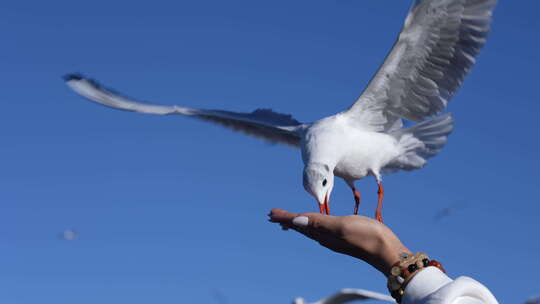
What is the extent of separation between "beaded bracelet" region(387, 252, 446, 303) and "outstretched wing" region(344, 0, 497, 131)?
161 inches

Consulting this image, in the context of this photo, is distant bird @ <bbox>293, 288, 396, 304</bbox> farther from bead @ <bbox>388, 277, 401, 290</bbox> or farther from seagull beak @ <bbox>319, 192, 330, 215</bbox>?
bead @ <bbox>388, 277, 401, 290</bbox>

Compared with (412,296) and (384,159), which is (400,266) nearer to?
(412,296)

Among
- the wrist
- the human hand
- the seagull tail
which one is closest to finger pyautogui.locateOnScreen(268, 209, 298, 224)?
the human hand

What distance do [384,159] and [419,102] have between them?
63cm

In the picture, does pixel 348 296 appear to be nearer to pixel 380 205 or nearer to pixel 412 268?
pixel 380 205

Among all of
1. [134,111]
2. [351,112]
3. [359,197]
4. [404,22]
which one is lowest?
[359,197]

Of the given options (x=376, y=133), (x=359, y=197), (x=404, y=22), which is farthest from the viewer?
(x=359, y=197)

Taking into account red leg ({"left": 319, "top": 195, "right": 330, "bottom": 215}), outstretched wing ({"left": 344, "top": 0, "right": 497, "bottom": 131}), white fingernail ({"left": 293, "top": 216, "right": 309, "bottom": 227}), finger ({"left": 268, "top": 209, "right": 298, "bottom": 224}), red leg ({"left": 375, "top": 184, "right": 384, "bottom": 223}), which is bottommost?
white fingernail ({"left": 293, "top": 216, "right": 309, "bottom": 227})

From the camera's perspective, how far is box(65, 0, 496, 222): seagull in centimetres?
553

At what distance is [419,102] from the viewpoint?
6176 millimetres

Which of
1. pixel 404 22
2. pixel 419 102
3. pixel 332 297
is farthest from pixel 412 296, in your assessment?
pixel 332 297

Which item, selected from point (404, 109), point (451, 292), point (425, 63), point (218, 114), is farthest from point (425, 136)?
point (451, 292)

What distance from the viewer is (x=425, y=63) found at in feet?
19.5

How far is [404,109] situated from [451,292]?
479 centimetres
